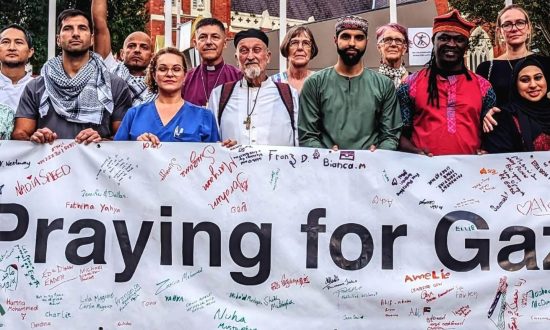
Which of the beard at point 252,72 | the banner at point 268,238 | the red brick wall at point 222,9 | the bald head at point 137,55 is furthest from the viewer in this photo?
the red brick wall at point 222,9

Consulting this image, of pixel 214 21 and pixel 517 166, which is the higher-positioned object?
pixel 214 21

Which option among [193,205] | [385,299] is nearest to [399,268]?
[385,299]

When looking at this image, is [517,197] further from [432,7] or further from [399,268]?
[432,7]

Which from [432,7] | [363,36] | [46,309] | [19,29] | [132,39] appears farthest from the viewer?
[432,7]

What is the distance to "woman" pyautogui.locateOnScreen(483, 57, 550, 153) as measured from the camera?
4902 millimetres

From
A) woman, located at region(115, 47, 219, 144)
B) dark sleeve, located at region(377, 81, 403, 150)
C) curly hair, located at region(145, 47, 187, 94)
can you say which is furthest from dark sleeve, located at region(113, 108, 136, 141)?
dark sleeve, located at region(377, 81, 403, 150)

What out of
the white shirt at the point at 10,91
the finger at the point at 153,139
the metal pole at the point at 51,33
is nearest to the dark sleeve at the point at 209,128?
the finger at the point at 153,139

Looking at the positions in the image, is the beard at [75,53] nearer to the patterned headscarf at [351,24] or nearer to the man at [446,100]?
the patterned headscarf at [351,24]

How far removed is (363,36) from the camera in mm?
5074

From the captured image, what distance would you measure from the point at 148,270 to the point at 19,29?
7.56 ft

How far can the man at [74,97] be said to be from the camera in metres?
5.03

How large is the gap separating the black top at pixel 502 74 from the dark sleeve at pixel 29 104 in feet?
9.66

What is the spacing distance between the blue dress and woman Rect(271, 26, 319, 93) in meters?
0.95

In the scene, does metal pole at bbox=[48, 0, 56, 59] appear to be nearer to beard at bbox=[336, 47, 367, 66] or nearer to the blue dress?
the blue dress
